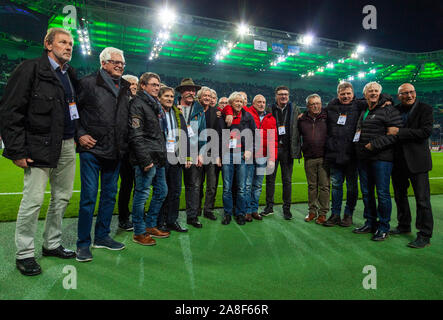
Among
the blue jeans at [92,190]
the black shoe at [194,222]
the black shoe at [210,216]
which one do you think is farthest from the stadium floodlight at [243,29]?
the blue jeans at [92,190]

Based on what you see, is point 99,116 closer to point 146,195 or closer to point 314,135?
point 146,195

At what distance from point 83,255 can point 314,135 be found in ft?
11.9

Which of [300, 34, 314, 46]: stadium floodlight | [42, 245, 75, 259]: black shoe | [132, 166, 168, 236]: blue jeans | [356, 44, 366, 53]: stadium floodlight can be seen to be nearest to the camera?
[42, 245, 75, 259]: black shoe

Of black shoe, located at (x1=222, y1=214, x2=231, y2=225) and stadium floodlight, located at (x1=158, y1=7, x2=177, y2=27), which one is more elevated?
stadium floodlight, located at (x1=158, y1=7, x2=177, y2=27)

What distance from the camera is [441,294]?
2.15m

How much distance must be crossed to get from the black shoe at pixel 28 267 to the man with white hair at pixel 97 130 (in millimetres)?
375

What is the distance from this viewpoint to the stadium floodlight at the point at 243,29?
20250mm

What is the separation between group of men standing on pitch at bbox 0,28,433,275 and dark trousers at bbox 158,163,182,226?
0.05 ft

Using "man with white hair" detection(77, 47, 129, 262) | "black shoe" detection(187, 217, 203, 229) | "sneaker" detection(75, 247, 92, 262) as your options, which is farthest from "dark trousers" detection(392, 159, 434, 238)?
"sneaker" detection(75, 247, 92, 262)

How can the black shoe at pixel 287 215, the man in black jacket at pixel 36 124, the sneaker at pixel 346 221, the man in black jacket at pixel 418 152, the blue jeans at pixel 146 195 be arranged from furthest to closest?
the black shoe at pixel 287 215 → the sneaker at pixel 346 221 → the man in black jacket at pixel 418 152 → the blue jeans at pixel 146 195 → the man in black jacket at pixel 36 124

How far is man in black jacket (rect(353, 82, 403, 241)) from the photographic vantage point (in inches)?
135

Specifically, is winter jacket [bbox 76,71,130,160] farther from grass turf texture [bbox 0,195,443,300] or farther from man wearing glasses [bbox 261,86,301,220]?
man wearing glasses [bbox 261,86,301,220]

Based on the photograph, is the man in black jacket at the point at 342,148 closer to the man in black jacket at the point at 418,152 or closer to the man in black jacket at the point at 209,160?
the man in black jacket at the point at 418,152
